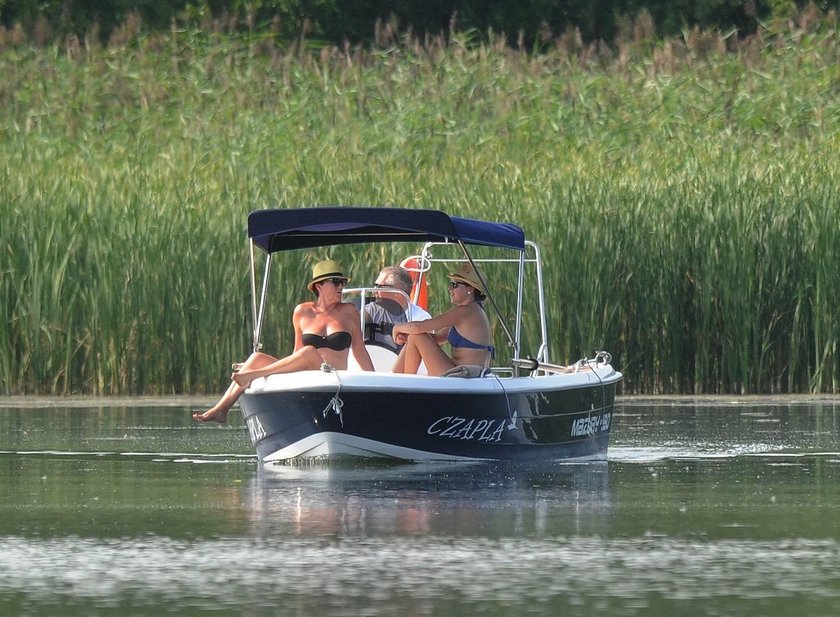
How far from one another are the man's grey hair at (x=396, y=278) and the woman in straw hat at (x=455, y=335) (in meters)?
0.92

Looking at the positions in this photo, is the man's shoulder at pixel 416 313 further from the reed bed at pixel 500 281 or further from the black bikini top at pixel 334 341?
the reed bed at pixel 500 281

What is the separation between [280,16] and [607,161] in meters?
14.2

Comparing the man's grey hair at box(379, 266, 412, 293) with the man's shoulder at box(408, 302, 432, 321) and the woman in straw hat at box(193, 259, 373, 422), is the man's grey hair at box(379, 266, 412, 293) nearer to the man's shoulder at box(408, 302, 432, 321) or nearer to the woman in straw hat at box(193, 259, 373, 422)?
the man's shoulder at box(408, 302, 432, 321)

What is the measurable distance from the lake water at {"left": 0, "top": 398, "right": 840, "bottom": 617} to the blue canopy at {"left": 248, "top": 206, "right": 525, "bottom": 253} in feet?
5.07

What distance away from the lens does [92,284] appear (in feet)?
63.8

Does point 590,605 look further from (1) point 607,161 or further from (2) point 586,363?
(1) point 607,161

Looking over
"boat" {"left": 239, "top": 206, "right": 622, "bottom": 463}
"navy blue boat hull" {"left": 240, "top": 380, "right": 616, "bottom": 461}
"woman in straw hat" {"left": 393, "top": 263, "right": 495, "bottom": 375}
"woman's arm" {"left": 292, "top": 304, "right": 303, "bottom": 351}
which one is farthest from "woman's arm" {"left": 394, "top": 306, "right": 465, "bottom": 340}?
"navy blue boat hull" {"left": 240, "top": 380, "right": 616, "bottom": 461}

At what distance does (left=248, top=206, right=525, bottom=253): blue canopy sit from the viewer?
14.1 meters

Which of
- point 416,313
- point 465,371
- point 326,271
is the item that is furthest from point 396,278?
point 465,371

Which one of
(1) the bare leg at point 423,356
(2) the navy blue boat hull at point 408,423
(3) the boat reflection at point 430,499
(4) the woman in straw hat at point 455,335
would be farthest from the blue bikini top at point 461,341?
(3) the boat reflection at point 430,499

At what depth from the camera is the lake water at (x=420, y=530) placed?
27.3ft

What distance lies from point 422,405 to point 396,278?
2153 mm

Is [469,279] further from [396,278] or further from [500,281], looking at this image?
[500,281]

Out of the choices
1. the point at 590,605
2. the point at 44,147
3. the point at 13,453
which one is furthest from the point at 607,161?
the point at 590,605
